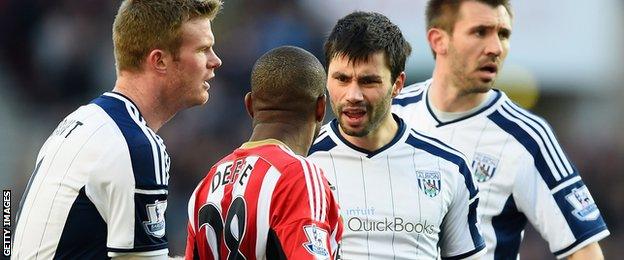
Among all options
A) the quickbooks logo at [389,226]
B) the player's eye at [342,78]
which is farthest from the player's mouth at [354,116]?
the quickbooks logo at [389,226]

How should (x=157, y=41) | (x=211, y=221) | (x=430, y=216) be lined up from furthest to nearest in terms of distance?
(x=430, y=216) → (x=157, y=41) → (x=211, y=221)

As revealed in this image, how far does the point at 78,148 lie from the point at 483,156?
2569 mm

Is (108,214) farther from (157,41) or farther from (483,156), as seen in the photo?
(483,156)

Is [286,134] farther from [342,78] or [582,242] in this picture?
[582,242]

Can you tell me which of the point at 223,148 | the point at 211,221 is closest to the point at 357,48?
the point at 211,221

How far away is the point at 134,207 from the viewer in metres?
3.96

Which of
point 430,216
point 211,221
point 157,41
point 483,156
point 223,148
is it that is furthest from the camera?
point 223,148

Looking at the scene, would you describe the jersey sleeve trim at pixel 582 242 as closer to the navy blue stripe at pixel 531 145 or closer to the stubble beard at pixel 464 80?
the navy blue stripe at pixel 531 145

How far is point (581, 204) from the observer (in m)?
5.74

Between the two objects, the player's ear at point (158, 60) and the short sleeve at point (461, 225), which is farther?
the short sleeve at point (461, 225)

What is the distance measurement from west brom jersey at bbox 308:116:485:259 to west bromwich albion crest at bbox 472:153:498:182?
0.83 m

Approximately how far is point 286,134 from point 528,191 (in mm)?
2210

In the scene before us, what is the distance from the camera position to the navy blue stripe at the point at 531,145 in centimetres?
568

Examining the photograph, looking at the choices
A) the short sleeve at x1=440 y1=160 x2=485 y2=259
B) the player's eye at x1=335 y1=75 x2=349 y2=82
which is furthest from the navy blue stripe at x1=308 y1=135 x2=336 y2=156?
the short sleeve at x1=440 y1=160 x2=485 y2=259
